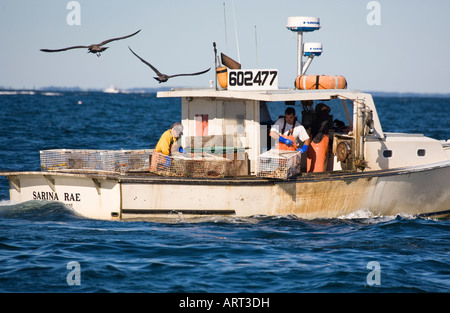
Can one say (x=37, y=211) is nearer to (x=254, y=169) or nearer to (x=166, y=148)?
(x=166, y=148)

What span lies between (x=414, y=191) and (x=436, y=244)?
1805 mm

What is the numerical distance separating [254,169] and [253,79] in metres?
1.81

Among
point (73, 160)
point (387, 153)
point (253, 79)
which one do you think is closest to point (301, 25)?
point (253, 79)

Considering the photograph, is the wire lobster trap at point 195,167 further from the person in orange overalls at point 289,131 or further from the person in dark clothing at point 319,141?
the person in dark clothing at point 319,141

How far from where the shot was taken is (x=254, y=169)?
13.5 meters

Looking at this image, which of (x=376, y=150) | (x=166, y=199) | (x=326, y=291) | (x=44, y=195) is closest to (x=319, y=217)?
(x=376, y=150)

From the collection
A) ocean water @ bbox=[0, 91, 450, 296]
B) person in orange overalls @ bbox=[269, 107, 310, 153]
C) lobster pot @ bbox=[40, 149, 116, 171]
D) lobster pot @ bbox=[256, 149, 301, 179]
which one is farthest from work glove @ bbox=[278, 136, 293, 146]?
lobster pot @ bbox=[40, 149, 116, 171]

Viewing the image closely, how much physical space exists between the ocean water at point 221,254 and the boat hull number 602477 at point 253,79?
8.84ft

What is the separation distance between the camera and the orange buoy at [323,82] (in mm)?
13695

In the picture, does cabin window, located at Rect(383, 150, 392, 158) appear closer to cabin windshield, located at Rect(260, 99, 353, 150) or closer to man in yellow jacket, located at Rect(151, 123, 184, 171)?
cabin windshield, located at Rect(260, 99, 353, 150)

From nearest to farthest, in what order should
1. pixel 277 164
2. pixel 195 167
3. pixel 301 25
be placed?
pixel 277 164, pixel 195 167, pixel 301 25

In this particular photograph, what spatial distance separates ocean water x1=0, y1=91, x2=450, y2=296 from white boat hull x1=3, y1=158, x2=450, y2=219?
0.19 metres

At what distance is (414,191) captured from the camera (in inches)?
524

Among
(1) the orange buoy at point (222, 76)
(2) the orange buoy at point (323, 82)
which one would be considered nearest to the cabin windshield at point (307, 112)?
(2) the orange buoy at point (323, 82)
